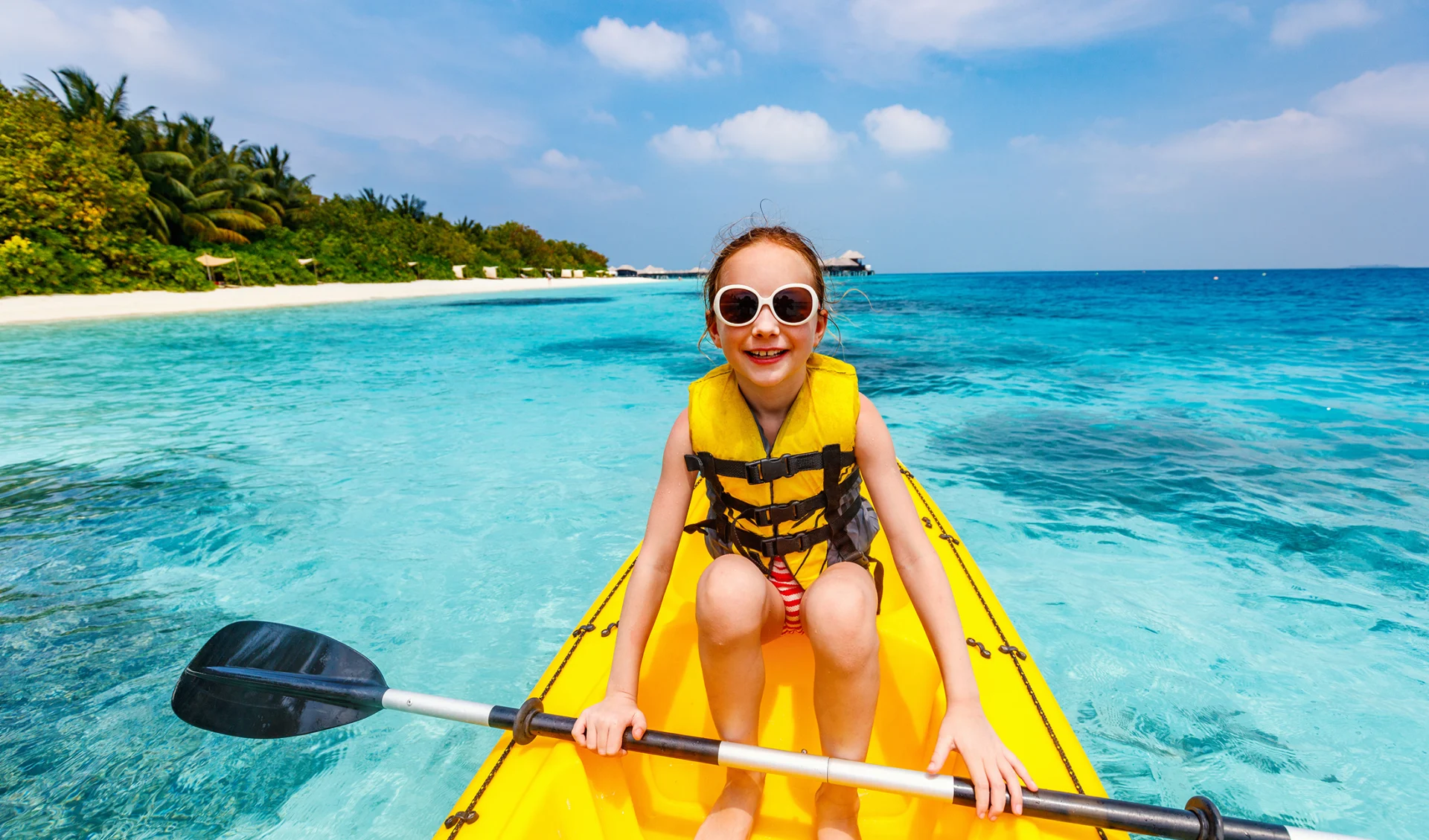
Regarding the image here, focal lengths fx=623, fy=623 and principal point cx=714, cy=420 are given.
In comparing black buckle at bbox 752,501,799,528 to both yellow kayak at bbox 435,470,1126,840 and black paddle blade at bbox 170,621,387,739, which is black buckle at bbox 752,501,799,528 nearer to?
yellow kayak at bbox 435,470,1126,840

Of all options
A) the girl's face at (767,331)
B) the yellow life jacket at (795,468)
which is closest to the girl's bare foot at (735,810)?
the yellow life jacket at (795,468)

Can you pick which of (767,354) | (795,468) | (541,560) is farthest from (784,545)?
(541,560)

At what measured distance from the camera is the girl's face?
150 centimetres

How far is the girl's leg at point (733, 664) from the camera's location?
137 centimetres

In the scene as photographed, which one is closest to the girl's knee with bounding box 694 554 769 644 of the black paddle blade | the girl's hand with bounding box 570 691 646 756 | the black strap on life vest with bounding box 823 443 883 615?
the girl's hand with bounding box 570 691 646 756

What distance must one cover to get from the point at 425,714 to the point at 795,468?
3.69 ft

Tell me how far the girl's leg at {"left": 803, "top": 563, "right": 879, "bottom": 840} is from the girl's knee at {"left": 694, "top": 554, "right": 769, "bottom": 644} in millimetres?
123

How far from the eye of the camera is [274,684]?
186 centimetres

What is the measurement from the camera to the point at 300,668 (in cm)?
191

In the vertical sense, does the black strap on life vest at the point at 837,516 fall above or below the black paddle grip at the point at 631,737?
above

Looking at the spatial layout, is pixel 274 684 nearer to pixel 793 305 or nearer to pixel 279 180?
pixel 793 305

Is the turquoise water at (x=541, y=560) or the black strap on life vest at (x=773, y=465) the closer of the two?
the black strap on life vest at (x=773, y=465)

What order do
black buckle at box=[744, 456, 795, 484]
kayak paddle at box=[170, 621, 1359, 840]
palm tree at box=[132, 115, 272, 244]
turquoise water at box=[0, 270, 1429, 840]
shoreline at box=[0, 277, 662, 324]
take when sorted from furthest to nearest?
palm tree at box=[132, 115, 272, 244] → shoreline at box=[0, 277, 662, 324] → turquoise water at box=[0, 270, 1429, 840] → black buckle at box=[744, 456, 795, 484] → kayak paddle at box=[170, 621, 1359, 840]

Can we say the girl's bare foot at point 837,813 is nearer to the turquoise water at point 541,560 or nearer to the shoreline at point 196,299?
the turquoise water at point 541,560
